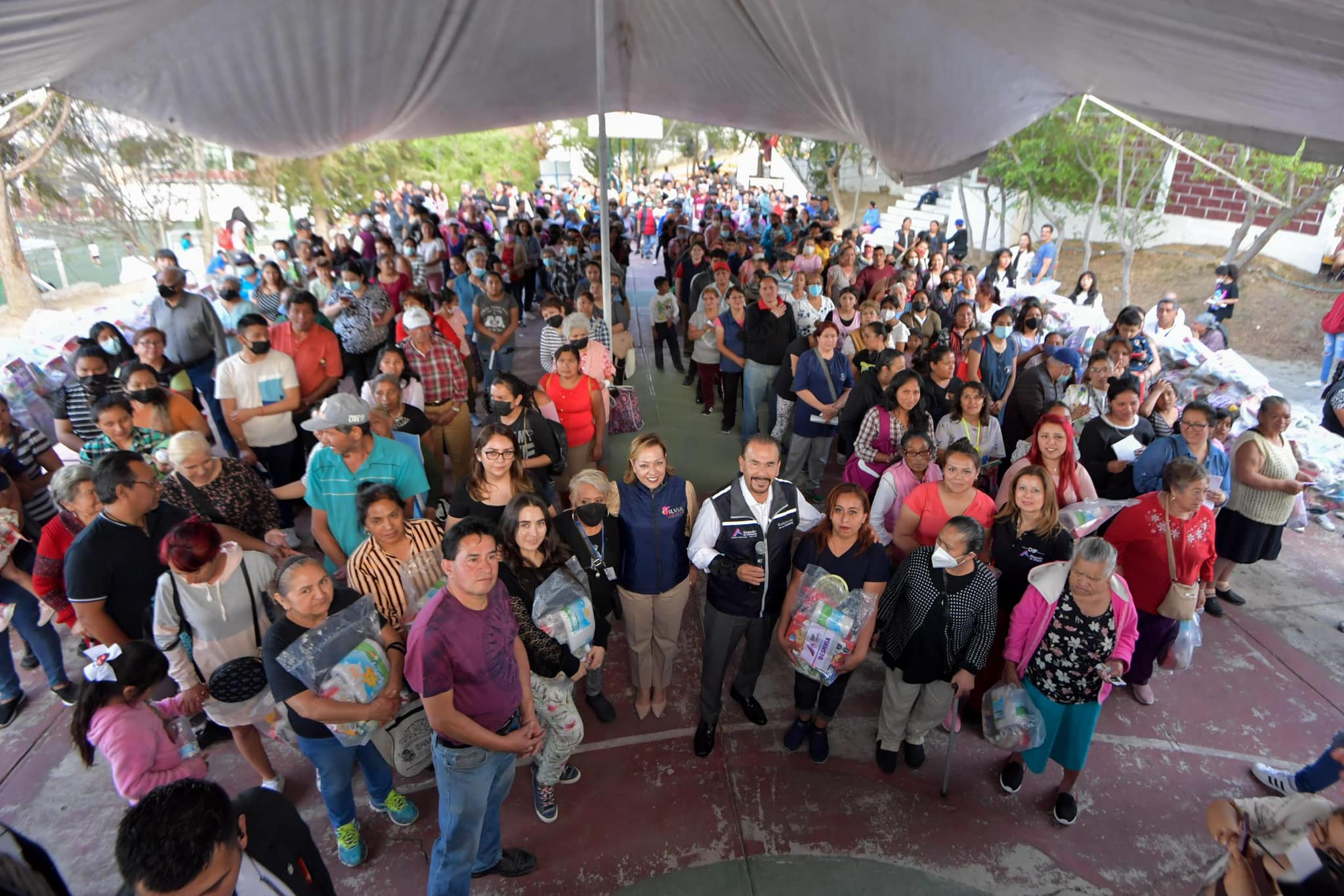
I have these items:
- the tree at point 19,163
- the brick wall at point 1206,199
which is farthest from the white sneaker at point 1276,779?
the brick wall at point 1206,199

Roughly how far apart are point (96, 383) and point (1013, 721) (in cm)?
609

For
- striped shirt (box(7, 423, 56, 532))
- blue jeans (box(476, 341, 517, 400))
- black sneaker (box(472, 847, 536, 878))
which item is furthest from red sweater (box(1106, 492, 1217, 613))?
striped shirt (box(7, 423, 56, 532))

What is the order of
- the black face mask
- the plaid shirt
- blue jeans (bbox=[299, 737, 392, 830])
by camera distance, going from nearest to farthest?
blue jeans (bbox=[299, 737, 392, 830]) < the black face mask < the plaid shirt

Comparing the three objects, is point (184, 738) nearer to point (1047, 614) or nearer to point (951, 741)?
point (951, 741)

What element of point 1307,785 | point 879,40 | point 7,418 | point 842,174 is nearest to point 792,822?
point 1307,785

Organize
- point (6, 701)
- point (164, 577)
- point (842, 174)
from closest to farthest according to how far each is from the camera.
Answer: point (164, 577) < point (6, 701) < point (842, 174)

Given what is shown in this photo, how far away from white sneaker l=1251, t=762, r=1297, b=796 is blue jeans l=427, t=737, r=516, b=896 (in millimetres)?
3959

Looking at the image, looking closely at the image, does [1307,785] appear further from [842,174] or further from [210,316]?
[842,174]

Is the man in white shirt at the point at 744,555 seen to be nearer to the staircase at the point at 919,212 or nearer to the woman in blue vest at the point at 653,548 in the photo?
the woman in blue vest at the point at 653,548

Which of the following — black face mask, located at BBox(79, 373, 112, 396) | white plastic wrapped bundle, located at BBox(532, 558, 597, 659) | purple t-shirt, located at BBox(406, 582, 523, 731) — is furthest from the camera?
black face mask, located at BBox(79, 373, 112, 396)

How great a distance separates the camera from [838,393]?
587 cm

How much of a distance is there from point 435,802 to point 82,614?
6.09 ft

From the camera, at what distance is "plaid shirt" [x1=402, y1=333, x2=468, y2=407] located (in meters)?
5.36

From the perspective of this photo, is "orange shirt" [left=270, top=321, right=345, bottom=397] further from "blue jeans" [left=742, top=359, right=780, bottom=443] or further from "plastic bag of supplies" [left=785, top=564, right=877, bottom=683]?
"plastic bag of supplies" [left=785, top=564, right=877, bottom=683]
